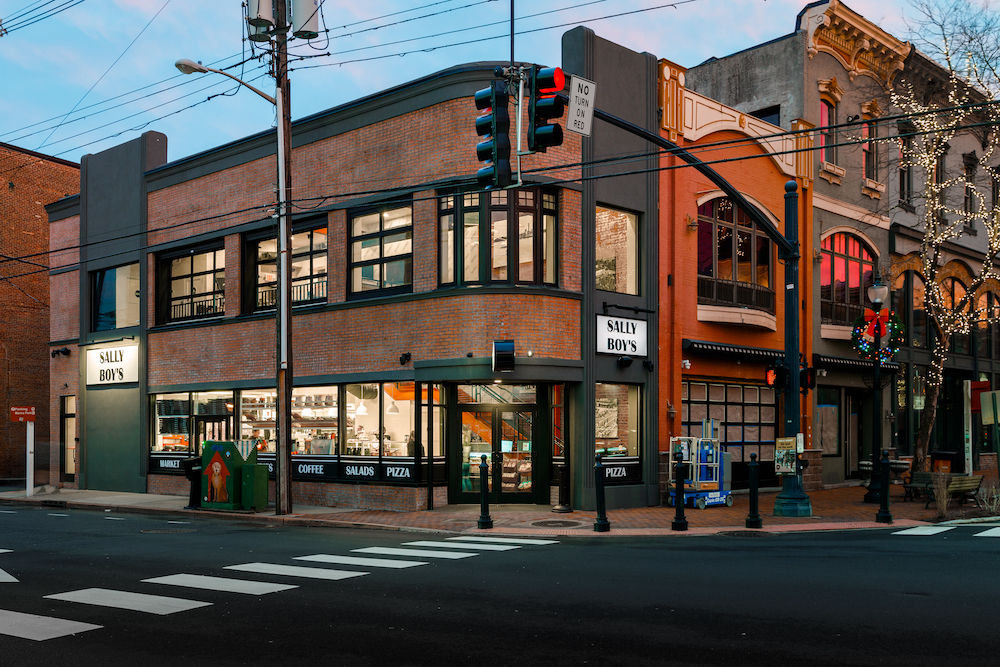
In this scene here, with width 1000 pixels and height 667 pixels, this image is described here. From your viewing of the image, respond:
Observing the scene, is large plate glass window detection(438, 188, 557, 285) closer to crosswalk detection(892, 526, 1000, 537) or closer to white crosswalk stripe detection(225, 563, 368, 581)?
crosswalk detection(892, 526, 1000, 537)

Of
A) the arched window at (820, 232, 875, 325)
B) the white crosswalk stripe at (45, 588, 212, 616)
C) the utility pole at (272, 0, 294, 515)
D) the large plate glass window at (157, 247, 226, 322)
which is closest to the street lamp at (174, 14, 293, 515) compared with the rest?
the utility pole at (272, 0, 294, 515)

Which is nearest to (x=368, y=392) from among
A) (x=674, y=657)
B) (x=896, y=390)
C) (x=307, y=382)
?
(x=307, y=382)

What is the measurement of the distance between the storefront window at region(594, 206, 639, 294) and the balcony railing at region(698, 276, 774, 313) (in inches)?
92.0

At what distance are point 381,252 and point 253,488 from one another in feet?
19.5

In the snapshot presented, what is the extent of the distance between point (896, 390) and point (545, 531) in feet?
59.2

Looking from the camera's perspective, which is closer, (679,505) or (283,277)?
(679,505)

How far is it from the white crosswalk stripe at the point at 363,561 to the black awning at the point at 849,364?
16.6 meters

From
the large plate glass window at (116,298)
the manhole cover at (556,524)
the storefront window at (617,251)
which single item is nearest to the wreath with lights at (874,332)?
the storefront window at (617,251)

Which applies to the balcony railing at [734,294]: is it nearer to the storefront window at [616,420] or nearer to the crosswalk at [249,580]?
the storefront window at [616,420]

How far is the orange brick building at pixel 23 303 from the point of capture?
3231cm

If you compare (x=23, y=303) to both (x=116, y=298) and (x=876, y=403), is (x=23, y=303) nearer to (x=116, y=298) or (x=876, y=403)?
(x=116, y=298)

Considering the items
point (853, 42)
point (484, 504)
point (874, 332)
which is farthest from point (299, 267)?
point (853, 42)

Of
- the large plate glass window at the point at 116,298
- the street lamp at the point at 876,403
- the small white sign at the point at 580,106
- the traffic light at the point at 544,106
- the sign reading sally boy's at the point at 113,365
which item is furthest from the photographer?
the large plate glass window at the point at 116,298

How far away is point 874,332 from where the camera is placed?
19.7 metres
